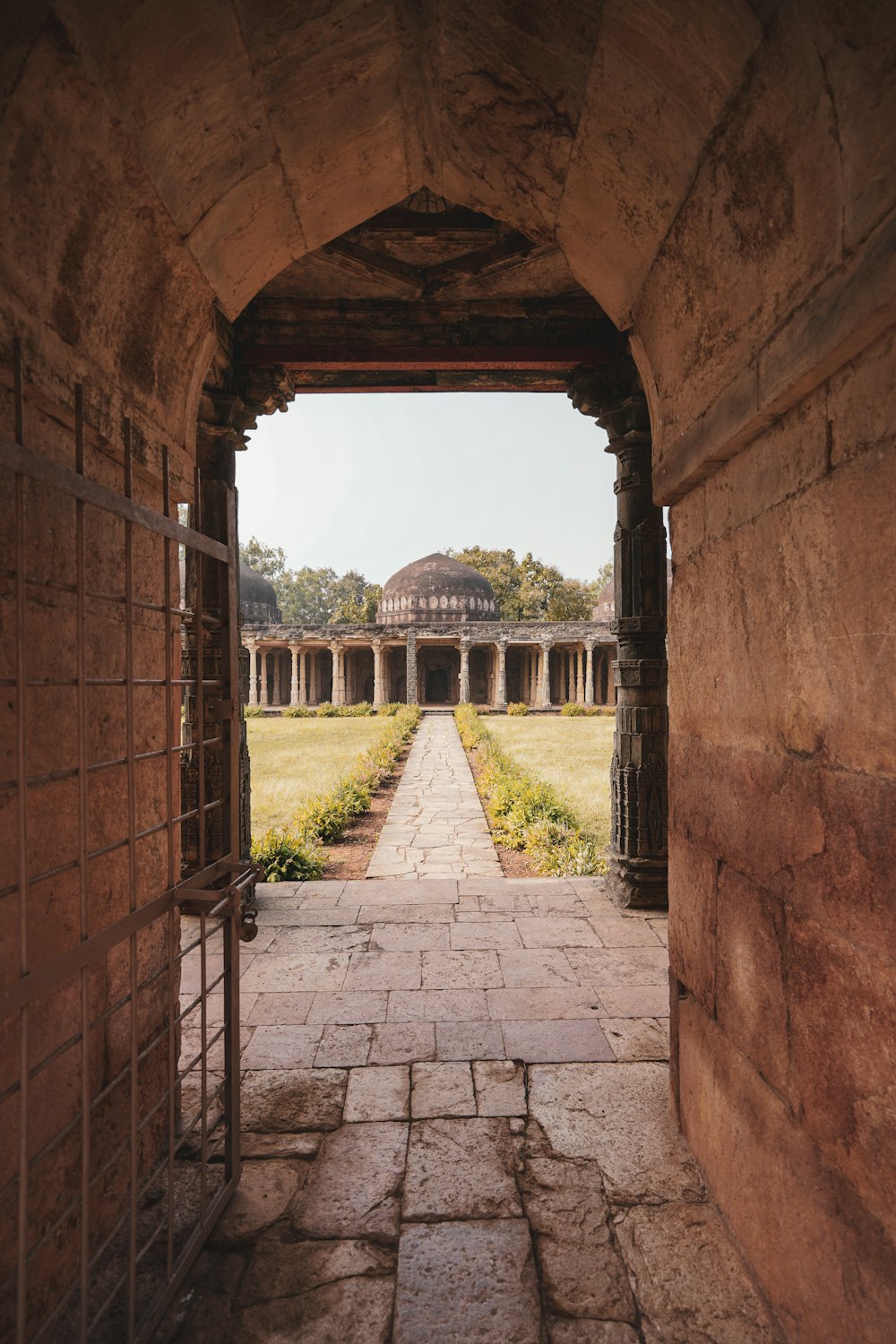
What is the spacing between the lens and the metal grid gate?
5.11 ft

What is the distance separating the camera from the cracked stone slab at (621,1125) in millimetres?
2328

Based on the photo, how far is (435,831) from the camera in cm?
823

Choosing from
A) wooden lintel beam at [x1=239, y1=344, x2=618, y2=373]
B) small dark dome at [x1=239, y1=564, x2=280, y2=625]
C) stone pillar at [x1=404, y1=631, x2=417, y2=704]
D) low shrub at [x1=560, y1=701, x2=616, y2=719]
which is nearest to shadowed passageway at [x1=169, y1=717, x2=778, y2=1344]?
wooden lintel beam at [x1=239, y1=344, x2=618, y2=373]

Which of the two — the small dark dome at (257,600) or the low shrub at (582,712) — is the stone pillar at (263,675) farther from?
the low shrub at (582,712)

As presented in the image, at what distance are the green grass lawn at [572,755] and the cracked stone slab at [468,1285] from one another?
558cm

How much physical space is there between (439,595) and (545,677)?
8597 mm

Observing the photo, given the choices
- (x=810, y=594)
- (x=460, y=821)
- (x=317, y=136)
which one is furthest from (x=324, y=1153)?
(x=460, y=821)

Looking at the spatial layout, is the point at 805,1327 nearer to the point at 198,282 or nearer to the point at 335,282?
the point at 198,282

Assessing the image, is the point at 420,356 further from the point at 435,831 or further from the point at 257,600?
the point at 257,600

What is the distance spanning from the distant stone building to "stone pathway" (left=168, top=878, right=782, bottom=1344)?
89.1 ft

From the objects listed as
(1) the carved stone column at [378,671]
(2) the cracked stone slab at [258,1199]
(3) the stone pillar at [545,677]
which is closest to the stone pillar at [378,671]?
(1) the carved stone column at [378,671]

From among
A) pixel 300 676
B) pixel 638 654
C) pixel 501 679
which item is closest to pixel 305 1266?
pixel 638 654

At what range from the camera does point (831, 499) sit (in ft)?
5.27

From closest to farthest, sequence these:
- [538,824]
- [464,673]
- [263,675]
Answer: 1. [538,824]
2. [464,673]
3. [263,675]
